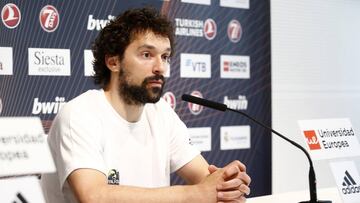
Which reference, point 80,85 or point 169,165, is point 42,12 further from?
point 169,165

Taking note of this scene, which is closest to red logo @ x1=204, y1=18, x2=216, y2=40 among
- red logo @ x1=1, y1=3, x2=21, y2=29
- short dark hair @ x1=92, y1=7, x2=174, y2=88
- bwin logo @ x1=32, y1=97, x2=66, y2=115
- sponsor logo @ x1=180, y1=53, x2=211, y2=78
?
sponsor logo @ x1=180, y1=53, x2=211, y2=78

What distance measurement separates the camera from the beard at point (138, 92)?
2.01 m

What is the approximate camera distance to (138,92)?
6.60 feet

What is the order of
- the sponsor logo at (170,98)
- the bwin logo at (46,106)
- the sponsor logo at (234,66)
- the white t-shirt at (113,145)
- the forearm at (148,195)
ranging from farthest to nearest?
the sponsor logo at (234,66), the sponsor logo at (170,98), the bwin logo at (46,106), the white t-shirt at (113,145), the forearm at (148,195)

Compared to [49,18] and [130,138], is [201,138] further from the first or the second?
[130,138]

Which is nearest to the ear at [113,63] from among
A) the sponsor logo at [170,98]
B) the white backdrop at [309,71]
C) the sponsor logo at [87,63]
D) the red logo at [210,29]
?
the sponsor logo at [87,63]

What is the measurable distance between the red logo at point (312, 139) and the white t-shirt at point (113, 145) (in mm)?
509

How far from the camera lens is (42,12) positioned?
3.09 meters

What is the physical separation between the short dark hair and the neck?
14 centimetres

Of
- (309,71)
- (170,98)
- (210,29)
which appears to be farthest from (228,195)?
(309,71)

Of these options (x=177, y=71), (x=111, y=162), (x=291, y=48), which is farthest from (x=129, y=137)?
(x=291, y=48)

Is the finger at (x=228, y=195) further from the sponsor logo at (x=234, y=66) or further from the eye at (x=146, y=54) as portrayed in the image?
the sponsor logo at (x=234, y=66)

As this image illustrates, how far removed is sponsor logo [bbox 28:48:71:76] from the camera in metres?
3.04

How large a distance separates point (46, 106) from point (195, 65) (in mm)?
1088
